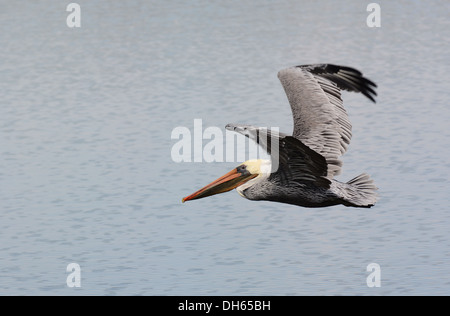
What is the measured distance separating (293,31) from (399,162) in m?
10.4

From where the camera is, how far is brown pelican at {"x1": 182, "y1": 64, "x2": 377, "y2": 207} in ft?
38.7

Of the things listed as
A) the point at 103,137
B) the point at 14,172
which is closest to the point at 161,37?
the point at 103,137

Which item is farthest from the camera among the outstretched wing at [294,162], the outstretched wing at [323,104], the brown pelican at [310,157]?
the outstretched wing at [323,104]

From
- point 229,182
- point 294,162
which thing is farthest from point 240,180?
point 294,162

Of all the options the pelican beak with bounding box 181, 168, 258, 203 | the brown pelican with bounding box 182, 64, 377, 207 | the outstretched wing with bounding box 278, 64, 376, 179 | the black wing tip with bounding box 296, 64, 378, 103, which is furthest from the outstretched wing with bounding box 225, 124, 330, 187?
the black wing tip with bounding box 296, 64, 378, 103

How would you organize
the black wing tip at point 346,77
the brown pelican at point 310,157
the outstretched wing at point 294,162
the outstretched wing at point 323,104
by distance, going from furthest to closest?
the black wing tip at point 346,77, the outstretched wing at point 323,104, the brown pelican at point 310,157, the outstretched wing at point 294,162

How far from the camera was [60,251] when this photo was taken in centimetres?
1442

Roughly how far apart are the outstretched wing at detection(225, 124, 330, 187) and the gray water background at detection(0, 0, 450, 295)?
1.56 metres

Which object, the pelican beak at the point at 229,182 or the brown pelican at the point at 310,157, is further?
the pelican beak at the point at 229,182

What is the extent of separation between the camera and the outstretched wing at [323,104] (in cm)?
1262

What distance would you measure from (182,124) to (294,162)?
7.72 meters

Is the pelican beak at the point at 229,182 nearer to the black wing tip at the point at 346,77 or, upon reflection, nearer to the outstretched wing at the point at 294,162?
the outstretched wing at the point at 294,162

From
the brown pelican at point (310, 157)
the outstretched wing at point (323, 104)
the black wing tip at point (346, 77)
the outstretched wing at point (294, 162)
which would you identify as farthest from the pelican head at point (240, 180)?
the black wing tip at point (346, 77)

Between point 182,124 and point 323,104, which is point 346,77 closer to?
point 323,104
